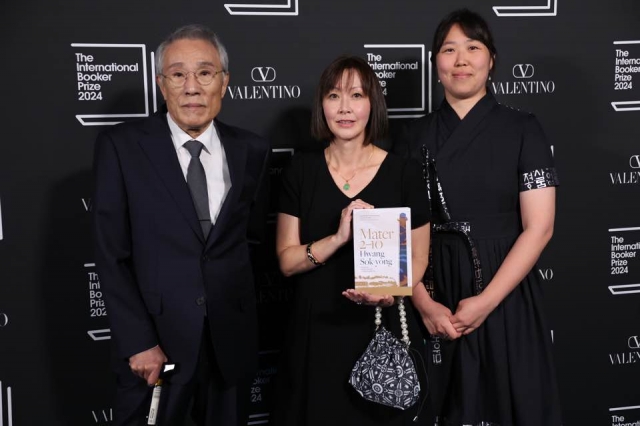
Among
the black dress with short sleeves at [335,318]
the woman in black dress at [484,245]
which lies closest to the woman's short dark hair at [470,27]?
the woman in black dress at [484,245]

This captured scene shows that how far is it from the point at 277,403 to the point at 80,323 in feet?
3.00

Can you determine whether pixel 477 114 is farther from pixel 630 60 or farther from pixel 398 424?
pixel 630 60

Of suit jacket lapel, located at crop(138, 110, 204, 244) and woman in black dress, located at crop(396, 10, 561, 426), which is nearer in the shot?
suit jacket lapel, located at crop(138, 110, 204, 244)

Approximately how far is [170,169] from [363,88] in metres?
0.68

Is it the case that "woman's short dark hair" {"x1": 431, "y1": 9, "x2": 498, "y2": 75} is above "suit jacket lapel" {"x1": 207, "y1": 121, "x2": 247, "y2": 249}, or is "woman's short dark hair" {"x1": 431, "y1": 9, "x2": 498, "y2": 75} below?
above

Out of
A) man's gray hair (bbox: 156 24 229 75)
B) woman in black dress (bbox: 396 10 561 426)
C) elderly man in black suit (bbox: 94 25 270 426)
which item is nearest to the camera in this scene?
elderly man in black suit (bbox: 94 25 270 426)

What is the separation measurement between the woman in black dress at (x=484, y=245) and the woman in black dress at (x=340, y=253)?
0.50 feet

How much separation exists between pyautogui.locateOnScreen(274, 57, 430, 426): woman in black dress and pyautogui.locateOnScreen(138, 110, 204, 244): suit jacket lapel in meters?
0.39

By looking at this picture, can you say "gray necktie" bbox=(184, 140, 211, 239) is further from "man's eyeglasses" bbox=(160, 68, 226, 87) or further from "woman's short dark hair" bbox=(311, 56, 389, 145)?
"woman's short dark hair" bbox=(311, 56, 389, 145)

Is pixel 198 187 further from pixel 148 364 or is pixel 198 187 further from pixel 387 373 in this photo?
pixel 387 373

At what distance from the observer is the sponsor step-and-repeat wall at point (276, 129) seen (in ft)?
8.80

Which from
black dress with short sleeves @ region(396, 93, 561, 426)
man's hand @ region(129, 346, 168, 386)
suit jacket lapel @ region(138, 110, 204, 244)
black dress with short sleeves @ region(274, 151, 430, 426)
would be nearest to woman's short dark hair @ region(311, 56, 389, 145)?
black dress with short sleeves @ region(274, 151, 430, 426)

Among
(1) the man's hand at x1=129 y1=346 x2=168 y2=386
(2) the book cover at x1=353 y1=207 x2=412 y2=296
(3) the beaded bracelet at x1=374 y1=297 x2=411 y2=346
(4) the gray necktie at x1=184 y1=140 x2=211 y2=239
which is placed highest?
(4) the gray necktie at x1=184 y1=140 x2=211 y2=239

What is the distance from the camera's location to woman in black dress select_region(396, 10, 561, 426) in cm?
242
